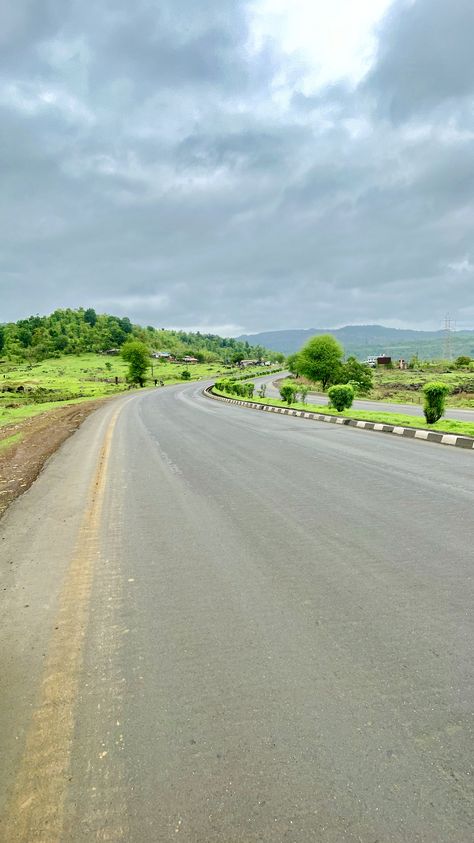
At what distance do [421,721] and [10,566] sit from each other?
352 cm

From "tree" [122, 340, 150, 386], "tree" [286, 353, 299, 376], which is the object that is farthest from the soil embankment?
"tree" [122, 340, 150, 386]

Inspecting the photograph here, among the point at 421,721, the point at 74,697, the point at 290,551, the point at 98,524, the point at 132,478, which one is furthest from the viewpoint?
the point at 132,478

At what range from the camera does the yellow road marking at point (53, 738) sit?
1.63 metres

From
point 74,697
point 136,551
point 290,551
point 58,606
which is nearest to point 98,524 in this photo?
point 136,551

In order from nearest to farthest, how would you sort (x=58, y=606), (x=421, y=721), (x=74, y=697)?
(x=421, y=721), (x=74, y=697), (x=58, y=606)

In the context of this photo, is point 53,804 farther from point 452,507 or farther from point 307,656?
point 452,507

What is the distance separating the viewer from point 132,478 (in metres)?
7.22

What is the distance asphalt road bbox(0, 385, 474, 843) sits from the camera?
1640 mm

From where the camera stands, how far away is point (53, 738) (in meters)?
2.03

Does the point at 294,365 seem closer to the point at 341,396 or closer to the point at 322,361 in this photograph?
the point at 322,361

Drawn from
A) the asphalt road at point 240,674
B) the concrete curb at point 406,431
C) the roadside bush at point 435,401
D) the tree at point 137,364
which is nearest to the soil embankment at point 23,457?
the asphalt road at point 240,674

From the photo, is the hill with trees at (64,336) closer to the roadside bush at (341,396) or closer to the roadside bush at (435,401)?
the roadside bush at (341,396)

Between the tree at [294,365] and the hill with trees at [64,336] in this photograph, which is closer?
the tree at [294,365]

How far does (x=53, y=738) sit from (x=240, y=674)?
3.03 ft
